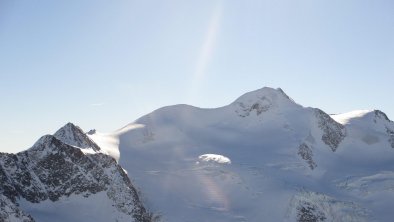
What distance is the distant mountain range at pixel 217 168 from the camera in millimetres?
98938

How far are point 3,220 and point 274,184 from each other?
74.5m

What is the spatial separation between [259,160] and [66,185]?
64404 millimetres

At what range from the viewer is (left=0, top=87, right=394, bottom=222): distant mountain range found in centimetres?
9894

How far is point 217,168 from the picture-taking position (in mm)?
135625

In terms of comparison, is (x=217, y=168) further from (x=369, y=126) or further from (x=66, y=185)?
(x=369, y=126)

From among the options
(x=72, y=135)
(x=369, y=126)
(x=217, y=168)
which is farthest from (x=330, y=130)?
(x=72, y=135)

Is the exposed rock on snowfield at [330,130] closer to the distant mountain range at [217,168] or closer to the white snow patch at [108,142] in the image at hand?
the distant mountain range at [217,168]

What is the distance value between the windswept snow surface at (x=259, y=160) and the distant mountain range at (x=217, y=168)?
12.2 inches

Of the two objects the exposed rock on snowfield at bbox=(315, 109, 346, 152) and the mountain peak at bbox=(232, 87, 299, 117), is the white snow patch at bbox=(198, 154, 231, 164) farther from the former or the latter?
the exposed rock on snowfield at bbox=(315, 109, 346, 152)

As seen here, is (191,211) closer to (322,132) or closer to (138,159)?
(138,159)

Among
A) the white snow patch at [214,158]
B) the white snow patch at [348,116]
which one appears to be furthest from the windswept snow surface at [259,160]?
the white snow patch at [348,116]

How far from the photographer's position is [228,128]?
546 feet

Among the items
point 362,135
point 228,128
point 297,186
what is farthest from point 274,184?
point 362,135

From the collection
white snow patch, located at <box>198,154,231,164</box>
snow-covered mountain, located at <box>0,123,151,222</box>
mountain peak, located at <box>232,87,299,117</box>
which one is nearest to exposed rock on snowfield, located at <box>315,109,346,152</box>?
mountain peak, located at <box>232,87,299,117</box>
